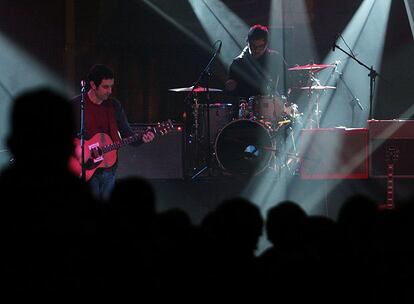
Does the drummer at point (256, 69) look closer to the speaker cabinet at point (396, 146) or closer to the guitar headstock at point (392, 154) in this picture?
the speaker cabinet at point (396, 146)

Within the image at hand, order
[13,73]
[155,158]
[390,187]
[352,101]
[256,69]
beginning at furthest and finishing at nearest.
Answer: [352,101], [13,73], [155,158], [256,69], [390,187]

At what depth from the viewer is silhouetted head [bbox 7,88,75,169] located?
7.68ft

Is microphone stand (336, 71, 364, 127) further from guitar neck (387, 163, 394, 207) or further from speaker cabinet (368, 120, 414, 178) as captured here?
guitar neck (387, 163, 394, 207)

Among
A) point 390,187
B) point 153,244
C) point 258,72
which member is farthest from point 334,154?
point 153,244

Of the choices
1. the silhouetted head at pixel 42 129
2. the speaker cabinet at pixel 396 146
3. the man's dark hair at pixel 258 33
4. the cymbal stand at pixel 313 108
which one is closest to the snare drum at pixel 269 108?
the man's dark hair at pixel 258 33

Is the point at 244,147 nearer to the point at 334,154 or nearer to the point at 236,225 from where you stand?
the point at 334,154

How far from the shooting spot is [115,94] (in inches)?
A: 495

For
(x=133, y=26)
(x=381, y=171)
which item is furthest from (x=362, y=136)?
(x=133, y=26)

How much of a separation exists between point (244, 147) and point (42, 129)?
745 cm

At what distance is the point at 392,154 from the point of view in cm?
904

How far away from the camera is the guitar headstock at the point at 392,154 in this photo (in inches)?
355

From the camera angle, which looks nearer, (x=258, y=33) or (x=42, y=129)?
(x=42, y=129)

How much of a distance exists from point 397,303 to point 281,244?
0.47m

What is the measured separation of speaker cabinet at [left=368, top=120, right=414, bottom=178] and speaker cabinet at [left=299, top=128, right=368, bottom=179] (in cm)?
14
